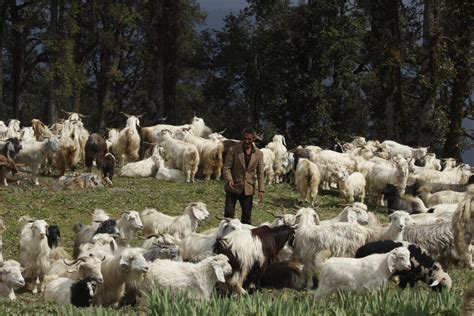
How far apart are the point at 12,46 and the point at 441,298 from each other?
36.1 meters

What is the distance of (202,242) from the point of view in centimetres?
1050

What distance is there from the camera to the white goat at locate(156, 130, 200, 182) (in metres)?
19.4

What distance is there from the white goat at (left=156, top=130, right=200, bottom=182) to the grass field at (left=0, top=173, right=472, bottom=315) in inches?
18.2

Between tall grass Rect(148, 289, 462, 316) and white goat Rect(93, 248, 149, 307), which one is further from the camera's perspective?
white goat Rect(93, 248, 149, 307)

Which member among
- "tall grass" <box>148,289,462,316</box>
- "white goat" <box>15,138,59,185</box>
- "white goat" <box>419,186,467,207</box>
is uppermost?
"white goat" <box>15,138,59,185</box>

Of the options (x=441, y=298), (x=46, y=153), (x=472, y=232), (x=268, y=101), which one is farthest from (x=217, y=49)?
(x=441, y=298)

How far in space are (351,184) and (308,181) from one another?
4.62 feet

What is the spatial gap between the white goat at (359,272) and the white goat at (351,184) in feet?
30.1

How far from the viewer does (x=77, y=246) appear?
11117 millimetres

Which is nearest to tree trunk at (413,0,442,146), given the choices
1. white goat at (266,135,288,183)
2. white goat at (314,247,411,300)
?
white goat at (266,135,288,183)

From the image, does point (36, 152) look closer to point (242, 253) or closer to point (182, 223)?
point (182, 223)

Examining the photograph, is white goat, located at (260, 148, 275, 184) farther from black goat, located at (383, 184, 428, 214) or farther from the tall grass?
the tall grass

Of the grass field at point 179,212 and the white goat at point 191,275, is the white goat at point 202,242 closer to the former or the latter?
the grass field at point 179,212

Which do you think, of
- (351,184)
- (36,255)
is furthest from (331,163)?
(36,255)
